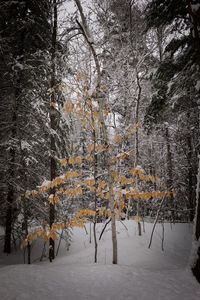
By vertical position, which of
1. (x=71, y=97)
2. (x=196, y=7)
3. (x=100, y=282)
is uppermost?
(x=196, y=7)

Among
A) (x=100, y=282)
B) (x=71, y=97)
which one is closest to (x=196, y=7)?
(x=71, y=97)

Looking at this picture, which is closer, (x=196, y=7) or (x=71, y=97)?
(x=196, y=7)

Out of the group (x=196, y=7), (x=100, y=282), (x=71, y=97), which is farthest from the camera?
(x=71, y=97)

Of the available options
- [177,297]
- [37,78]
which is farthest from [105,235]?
[37,78]

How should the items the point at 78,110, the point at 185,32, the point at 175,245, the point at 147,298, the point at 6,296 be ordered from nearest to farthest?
1. the point at 6,296
2. the point at 147,298
3. the point at 78,110
4. the point at 185,32
5. the point at 175,245

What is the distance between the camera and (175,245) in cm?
845

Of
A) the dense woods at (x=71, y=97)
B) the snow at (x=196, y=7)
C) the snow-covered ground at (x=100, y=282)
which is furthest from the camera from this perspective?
the dense woods at (x=71, y=97)

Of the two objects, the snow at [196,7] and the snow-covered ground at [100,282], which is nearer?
the snow-covered ground at [100,282]

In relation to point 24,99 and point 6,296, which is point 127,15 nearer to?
point 24,99

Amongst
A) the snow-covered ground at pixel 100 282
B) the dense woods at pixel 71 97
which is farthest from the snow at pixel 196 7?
the snow-covered ground at pixel 100 282

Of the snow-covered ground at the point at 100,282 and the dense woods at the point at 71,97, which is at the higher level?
the dense woods at the point at 71,97

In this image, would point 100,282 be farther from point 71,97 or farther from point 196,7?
point 196,7

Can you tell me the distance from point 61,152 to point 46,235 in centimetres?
445

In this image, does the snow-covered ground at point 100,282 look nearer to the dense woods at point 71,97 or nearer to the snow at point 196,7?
the dense woods at point 71,97
